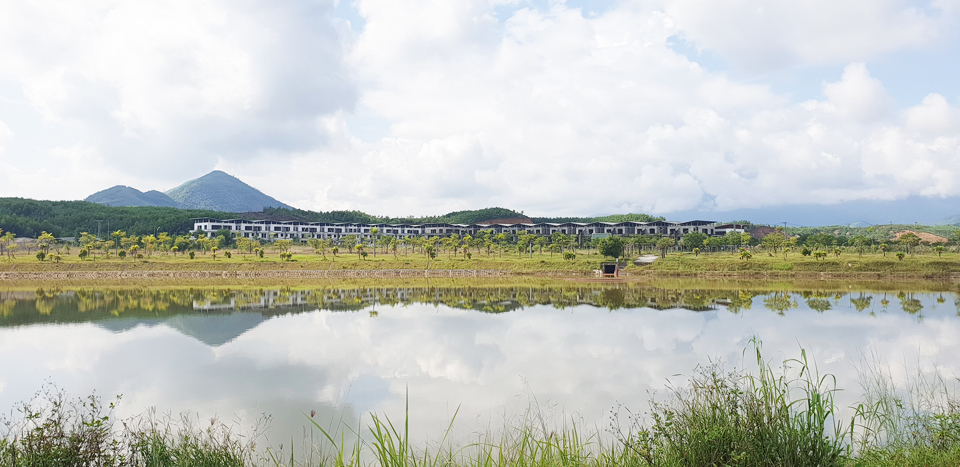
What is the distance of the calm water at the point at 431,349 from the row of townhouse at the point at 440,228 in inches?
1885

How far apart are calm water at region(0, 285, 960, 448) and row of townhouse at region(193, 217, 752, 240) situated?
157 feet

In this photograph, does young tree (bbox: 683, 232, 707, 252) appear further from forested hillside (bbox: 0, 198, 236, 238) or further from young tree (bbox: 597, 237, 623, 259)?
forested hillside (bbox: 0, 198, 236, 238)

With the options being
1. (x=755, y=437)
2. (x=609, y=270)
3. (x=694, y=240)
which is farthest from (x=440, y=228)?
(x=755, y=437)

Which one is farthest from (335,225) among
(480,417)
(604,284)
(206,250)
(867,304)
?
(480,417)

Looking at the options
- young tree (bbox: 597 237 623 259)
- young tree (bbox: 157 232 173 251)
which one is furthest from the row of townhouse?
young tree (bbox: 597 237 623 259)

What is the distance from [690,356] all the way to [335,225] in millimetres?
84420

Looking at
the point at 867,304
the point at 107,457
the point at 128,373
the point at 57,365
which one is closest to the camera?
the point at 107,457

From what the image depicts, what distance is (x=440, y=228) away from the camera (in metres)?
89.1

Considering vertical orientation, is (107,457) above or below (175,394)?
above

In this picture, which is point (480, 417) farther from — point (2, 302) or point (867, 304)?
point (2, 302)

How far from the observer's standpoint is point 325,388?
30.9 feet

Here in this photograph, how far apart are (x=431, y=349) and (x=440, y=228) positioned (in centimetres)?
7625

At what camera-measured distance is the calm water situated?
8.58 m

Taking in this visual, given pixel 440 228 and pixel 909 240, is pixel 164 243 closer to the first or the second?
pixel 440 228
